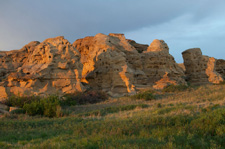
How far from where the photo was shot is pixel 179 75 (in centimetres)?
2755

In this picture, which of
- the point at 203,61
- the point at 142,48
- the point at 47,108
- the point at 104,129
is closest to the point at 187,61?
the point at 203,61

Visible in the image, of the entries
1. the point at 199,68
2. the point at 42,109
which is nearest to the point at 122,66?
the point at 42,109

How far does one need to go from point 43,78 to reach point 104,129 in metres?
11.2

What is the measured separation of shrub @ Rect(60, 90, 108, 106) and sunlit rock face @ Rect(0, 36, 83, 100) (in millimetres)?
1266

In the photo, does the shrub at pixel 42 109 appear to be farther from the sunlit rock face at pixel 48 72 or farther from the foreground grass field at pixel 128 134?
the sunlit rock face at pixel 48 72

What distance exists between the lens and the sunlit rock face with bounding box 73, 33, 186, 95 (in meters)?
20.5

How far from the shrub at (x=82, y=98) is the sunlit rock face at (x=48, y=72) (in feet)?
4.15

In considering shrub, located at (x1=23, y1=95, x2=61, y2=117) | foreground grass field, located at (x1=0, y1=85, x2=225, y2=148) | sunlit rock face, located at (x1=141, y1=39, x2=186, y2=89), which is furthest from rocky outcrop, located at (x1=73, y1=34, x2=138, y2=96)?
foreground grass field, located at (x1=0, y1=85, x2=225, y2=148)

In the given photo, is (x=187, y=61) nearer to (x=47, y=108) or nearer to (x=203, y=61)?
(x=203, y=61)

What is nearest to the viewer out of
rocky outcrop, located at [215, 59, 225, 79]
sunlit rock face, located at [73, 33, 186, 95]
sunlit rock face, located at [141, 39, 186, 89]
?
sunlit rock face, located at [73, 33, 186, 95]

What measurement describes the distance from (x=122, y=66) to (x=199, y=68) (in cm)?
1568

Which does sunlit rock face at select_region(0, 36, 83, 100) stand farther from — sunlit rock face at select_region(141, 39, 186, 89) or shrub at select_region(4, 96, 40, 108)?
sunlit rock face at select_region(141, 39, 186, 89)

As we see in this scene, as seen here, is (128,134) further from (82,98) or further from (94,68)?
(94,68)

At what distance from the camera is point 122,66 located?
2084cm
